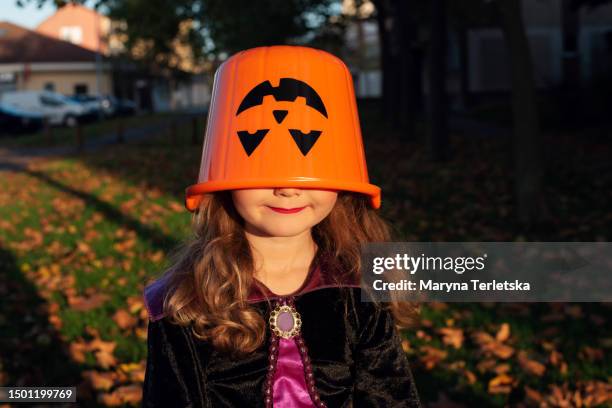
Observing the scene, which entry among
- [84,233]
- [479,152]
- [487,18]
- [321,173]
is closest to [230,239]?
[321,173]

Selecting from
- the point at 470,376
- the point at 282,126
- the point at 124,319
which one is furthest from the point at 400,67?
the point at 282,126

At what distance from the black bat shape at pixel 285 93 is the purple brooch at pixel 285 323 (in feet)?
1.88

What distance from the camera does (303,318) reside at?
229cm

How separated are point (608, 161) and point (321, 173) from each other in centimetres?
1221

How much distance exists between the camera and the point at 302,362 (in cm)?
225

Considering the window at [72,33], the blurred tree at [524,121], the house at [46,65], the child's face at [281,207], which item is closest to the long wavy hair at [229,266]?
the child's face at [281,207]

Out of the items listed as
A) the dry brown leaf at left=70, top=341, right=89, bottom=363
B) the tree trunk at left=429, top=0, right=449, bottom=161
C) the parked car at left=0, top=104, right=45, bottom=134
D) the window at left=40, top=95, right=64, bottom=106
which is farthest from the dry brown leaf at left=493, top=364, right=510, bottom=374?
the window at left=40, top=95, right=64, bottom=106

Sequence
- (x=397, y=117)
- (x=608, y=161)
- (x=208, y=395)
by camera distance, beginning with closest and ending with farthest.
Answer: (x=208, y=395) → (x=608, y=161) → (x=397, y=117)

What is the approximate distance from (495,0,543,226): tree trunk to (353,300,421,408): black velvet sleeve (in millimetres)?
6382

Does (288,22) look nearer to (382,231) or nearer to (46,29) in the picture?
(382,231)

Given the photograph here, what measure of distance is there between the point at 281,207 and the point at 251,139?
0.69 feet

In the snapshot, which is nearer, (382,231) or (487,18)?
(382,231)

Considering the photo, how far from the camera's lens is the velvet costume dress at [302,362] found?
7.30 ft

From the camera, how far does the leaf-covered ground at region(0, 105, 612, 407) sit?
4242 millimetres
